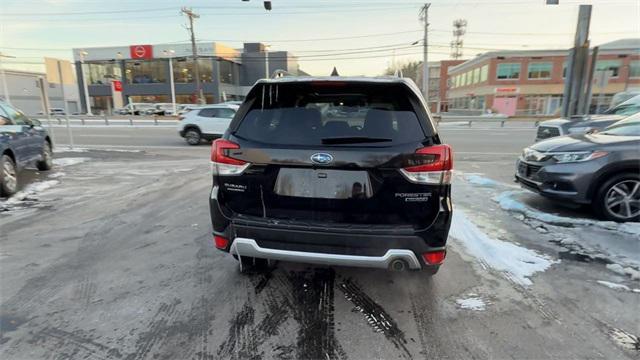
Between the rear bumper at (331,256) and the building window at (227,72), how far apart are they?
179 feet

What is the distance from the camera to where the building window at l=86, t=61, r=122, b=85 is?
55844 millimetres

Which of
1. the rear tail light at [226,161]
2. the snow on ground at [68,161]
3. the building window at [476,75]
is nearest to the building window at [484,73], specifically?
the building window at [476,75]

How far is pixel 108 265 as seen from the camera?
392 cm

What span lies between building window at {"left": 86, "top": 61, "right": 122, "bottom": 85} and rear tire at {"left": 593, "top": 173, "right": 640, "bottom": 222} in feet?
208

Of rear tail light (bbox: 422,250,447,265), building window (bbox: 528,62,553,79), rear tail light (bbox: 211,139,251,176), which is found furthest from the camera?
building window (bbox: 528,62,553,79)

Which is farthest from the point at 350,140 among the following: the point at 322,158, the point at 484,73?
the point at 484,73

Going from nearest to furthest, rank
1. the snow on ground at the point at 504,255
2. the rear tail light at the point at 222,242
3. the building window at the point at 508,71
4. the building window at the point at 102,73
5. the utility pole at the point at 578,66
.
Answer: the rear tail light at the point at 222,242, the snow on ground at the point at 504,255, the utility pole at the point at 578,66, the building window at the point at 508,71, the building window at the point at 102,73

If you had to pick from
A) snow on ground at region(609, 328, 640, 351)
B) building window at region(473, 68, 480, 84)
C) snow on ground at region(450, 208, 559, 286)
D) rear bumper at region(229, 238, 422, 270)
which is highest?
building window at region(473, 68, 480, 84)

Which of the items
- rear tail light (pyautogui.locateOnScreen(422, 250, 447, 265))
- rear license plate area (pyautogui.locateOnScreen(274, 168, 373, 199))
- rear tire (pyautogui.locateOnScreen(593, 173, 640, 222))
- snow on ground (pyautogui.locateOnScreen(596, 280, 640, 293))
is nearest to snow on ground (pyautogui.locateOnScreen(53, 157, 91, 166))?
rear license plate area (pyautogui.locateOnScreen(274, 168, 373, 199))

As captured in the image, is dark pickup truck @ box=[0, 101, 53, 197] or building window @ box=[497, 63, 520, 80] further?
building window @ box=[497, 63, 520, 80]

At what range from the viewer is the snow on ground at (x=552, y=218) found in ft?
15.6

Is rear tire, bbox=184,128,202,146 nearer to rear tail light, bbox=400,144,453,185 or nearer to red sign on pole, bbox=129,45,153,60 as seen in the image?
rear tail light, bbox=400,144,453,185

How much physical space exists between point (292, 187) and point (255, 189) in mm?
302

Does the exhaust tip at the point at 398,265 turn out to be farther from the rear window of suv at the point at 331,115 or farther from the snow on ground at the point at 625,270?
the snow on ground at the point at 625,270
